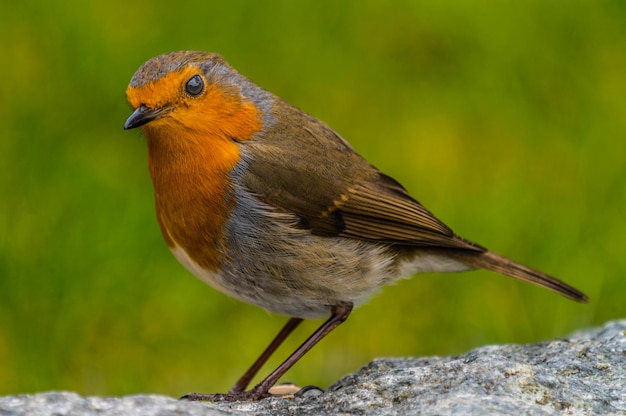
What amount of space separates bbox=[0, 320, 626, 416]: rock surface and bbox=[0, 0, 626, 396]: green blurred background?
1.89 m

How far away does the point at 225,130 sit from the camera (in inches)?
171

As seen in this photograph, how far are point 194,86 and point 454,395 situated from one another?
72.8 inches

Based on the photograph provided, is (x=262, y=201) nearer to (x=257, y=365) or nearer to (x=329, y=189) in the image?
(x=329, y=189)

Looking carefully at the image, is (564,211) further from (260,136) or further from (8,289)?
(8,289)

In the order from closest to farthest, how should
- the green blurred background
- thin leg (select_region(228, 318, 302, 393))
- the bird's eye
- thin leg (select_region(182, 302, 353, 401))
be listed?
thin leg (select_region(182, 302, 353, 401)) < the bird's eye < thin leg (select_region(228, 318, 302, 393)) < the green blurred background

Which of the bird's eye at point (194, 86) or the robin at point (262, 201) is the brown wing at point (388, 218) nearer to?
the robin at point (262, 201)

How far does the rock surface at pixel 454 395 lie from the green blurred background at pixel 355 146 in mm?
1891

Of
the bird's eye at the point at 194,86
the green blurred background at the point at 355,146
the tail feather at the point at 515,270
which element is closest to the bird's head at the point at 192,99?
the bird's eye at the point at 194,86

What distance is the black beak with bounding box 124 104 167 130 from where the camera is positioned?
403cm

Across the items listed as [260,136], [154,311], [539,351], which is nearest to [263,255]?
[260,136]

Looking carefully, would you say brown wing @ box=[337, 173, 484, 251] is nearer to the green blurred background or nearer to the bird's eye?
the bird's eye

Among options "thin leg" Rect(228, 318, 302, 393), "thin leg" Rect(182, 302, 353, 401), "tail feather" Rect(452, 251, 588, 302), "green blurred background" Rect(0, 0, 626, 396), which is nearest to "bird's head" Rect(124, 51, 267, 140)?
"thin leg" Rect(182, 302, 353, 401)

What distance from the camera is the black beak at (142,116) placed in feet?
13.2

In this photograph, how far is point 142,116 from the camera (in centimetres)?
408
